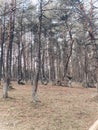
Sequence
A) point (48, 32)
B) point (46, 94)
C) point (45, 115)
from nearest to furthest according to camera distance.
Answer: point (45, 115), point (46, 94), point (48, 32)

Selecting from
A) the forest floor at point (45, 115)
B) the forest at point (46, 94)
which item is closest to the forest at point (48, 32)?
the forest at point (46, 94)

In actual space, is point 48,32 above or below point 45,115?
above

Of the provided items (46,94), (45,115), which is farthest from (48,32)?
(45,115)

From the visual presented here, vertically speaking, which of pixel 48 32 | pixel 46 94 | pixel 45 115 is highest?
pixel 48 32

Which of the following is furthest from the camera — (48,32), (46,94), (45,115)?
(48,32)

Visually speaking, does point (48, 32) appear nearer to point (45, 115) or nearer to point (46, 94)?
point (46, 94)

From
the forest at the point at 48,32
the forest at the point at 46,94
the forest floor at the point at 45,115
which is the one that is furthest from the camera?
the forest at the point at 48,32

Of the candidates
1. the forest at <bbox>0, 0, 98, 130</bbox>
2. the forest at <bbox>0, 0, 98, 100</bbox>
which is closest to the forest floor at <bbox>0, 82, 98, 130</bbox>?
the forest at <bbox>0, 0, 98, 130</bbox>

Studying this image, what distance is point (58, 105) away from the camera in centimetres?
1814

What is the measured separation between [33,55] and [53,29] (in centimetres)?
1013

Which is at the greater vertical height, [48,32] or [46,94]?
[48,32]

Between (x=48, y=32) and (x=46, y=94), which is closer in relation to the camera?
(x=46, y=94)

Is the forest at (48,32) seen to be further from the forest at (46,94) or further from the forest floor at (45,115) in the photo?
the forest floor at (45,115)

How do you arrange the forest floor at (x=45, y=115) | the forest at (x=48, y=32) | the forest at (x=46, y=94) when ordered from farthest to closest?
the forest at (x=48, y=32) → the forest at (x=46, y=94) → the forest floor at (x=45, y=115)
